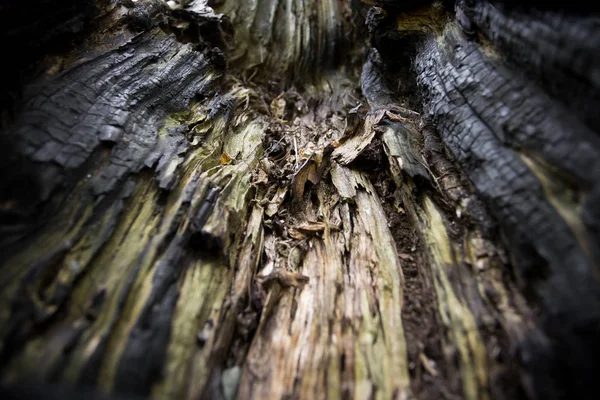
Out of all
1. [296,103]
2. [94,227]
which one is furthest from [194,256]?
[296,103]

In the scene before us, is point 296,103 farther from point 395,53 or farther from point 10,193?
point 10,193

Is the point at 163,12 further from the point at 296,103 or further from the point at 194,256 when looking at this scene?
the point at 194,256

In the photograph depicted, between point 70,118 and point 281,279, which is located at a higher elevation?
point 70,118

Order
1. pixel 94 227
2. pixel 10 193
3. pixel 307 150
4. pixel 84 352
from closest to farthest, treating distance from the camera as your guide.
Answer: pixel 84 352 → pixel 10 193 → pixel 94 227 → pixel 307 150

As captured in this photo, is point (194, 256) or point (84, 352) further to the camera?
point (194, 256)

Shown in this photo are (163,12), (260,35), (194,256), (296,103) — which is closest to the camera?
(194,256)

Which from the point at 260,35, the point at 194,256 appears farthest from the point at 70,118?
the point at 260,35

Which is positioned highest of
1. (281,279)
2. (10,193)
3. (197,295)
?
(10,193)
